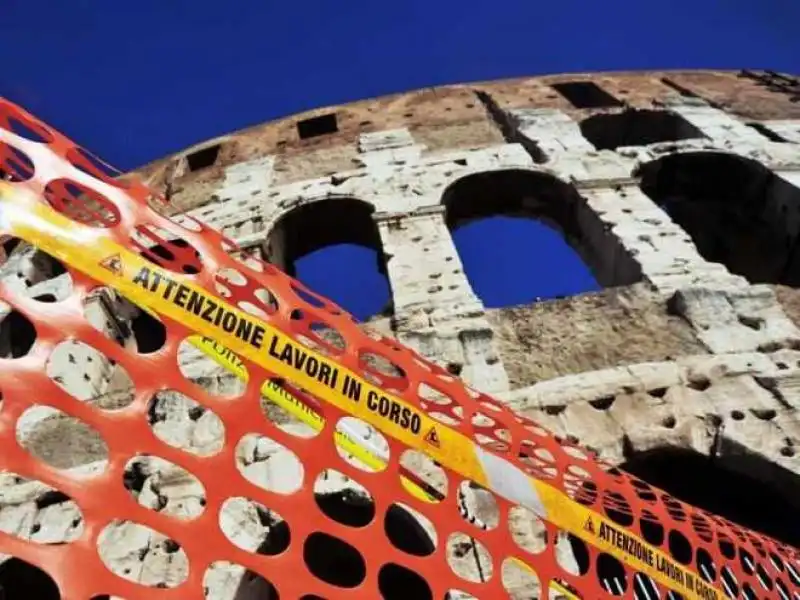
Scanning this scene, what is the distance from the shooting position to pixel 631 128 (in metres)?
9.53

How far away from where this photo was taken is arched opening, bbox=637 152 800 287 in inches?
282

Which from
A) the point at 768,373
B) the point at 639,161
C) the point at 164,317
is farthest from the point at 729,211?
the point at 164,317

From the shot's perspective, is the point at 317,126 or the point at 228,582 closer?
the point at 228,582

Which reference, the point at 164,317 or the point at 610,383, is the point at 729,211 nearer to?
the point at 610,383

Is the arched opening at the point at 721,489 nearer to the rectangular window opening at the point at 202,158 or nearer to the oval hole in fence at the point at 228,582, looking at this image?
the oval hole in fence at the point at 228,582

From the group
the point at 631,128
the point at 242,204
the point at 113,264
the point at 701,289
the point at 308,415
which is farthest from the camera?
the point at 631,128

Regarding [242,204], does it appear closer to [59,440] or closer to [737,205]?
[59,440]

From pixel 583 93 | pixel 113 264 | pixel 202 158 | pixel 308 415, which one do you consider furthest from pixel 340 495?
pixel 583 93

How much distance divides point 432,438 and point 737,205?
20.7 feet

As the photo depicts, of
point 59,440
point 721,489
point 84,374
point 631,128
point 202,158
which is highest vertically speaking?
point 631,128

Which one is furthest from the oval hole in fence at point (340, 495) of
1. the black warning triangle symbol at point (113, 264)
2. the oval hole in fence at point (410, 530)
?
the black warning triangle symbol at point (113, 264)

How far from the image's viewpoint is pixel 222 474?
6.54ft

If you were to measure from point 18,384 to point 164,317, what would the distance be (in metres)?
0.49

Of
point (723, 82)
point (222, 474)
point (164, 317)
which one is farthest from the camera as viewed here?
point (723, 82)
